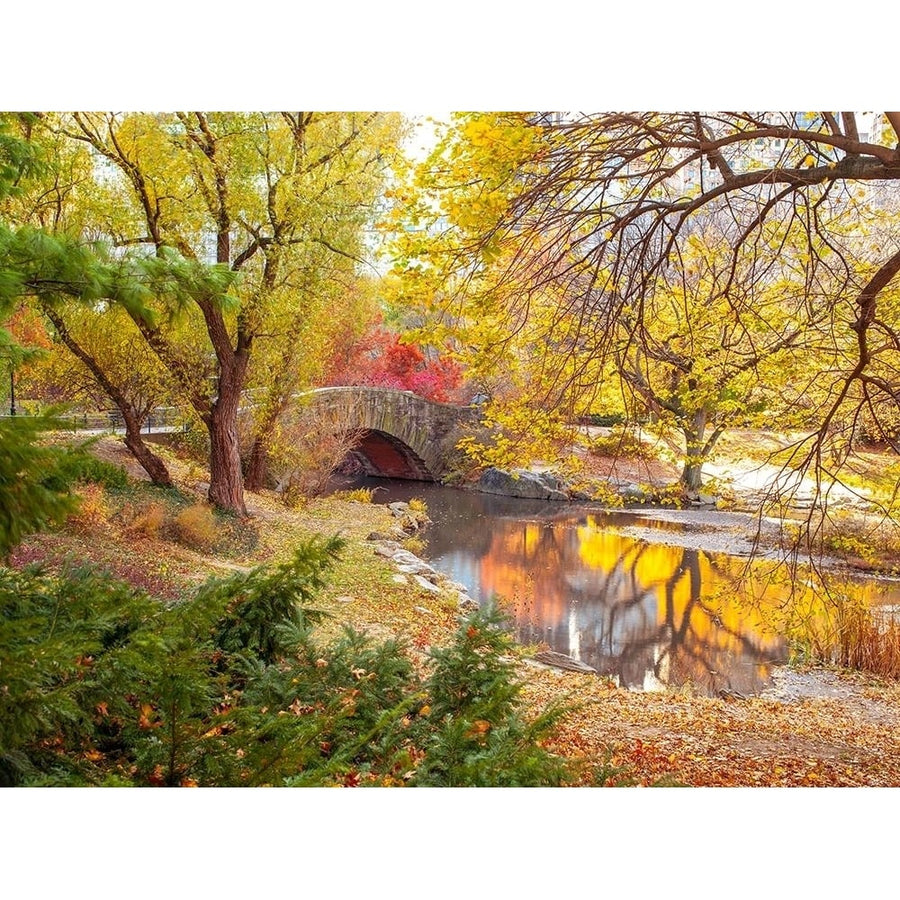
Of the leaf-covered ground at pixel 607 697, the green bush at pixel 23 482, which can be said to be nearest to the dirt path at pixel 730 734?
the leaf-covered ground at pixel 607 697

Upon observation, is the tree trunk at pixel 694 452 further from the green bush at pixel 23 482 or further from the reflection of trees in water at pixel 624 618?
the green bush at pixel 23 482

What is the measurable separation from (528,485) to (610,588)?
2.23ft

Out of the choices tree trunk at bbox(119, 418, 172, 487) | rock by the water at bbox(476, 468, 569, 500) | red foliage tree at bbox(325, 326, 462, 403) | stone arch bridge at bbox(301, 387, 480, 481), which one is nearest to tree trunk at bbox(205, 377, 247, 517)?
tree trunk at bbox(119, 418, 172, 487)

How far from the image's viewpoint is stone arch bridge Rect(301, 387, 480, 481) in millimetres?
4199

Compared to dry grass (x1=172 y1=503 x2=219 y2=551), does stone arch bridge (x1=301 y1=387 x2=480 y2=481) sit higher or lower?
higher

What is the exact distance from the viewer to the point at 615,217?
3.14 m

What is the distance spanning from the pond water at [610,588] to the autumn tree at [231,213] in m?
0.94

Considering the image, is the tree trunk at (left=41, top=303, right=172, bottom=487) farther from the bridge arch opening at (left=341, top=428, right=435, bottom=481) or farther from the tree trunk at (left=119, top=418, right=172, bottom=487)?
the bridge arch opening at (left=341, top=428, right=435, bottom=481)

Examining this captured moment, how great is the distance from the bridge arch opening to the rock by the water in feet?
1.29

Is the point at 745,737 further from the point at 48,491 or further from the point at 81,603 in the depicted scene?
the point at 48,491
